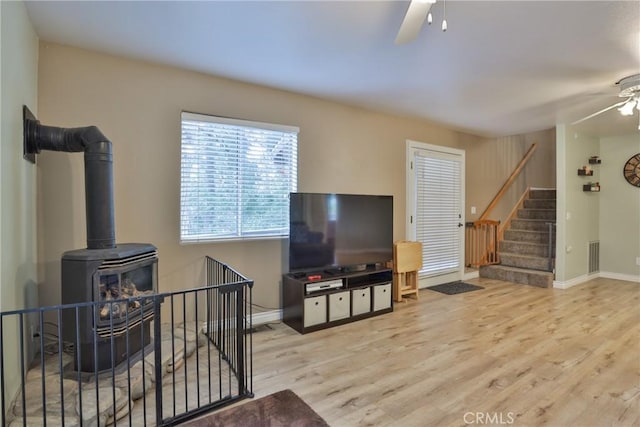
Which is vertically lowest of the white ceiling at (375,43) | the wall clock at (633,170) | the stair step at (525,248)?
the stair step at (525,248)

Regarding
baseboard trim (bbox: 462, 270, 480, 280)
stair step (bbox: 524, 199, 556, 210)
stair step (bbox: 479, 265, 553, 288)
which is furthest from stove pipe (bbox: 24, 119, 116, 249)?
stair step (bbox: 524, 199, 556, 210)

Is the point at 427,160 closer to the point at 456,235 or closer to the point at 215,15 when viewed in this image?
the point at 456,235

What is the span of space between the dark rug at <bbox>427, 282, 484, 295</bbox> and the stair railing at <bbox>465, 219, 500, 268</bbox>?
28.6 inches

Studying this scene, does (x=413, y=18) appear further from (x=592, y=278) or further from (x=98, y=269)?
(x=592, y=278)

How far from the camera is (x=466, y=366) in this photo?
2664 mm

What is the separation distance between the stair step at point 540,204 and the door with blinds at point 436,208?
215cm

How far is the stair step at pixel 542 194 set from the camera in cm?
672

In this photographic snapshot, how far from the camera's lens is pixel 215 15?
2262mm

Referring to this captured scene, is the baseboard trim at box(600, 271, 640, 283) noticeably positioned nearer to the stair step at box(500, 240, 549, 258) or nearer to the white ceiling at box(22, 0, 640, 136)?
the stair step at box(500, 240, 549, 258)

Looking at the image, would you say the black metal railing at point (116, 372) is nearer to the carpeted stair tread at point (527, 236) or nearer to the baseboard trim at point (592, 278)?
the baseboard trim at point (592, 278)

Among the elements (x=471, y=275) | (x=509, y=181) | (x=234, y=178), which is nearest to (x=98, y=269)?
(x=234, y=178)

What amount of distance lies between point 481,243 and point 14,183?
6262 mm

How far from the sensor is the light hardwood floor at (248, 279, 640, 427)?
209cm

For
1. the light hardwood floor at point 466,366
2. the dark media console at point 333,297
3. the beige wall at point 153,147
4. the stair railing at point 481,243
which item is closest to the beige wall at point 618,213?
the stair railing at point 481,243
